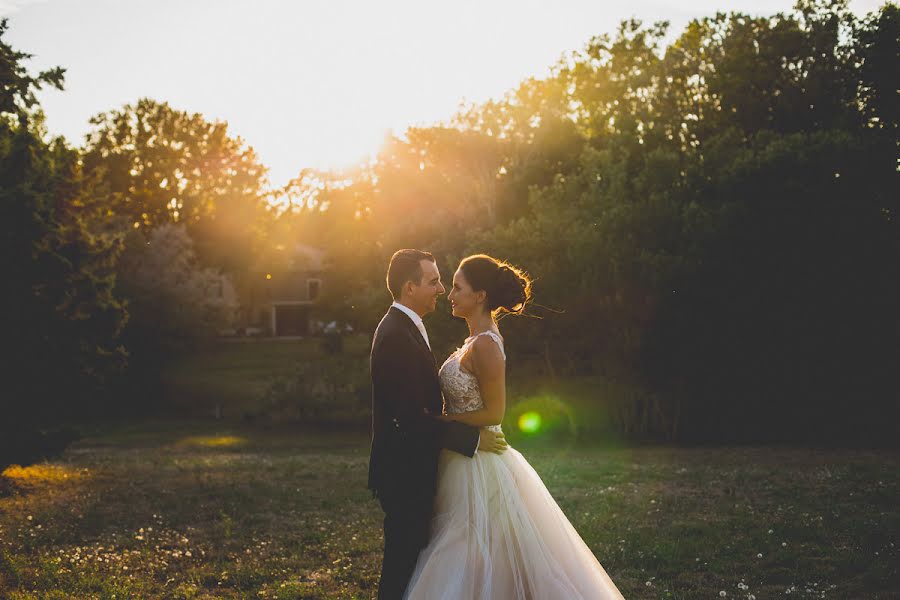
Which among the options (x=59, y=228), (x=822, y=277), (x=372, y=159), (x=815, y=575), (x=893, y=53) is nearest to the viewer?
(x=815, y=575)

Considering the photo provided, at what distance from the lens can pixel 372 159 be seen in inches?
1820

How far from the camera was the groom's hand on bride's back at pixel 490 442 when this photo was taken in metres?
6.80

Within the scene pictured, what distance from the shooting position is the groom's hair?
21.8 feet

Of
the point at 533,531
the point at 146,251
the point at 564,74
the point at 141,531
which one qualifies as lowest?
the point at 141,531

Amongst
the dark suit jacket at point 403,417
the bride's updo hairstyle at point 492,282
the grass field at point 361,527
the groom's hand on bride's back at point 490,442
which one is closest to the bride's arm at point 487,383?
the groom's hand on bride's back at point 490,442

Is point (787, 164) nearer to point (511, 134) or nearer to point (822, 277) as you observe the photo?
point (822, 277)

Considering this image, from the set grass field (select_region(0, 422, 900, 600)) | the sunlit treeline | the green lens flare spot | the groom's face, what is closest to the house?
the sunlit treeline

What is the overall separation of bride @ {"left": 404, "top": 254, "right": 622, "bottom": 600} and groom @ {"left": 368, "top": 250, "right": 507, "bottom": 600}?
15 cm

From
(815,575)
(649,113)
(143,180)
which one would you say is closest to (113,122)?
(143,180)

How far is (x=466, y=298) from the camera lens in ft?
22.5

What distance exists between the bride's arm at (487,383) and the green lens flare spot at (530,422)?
2208cm

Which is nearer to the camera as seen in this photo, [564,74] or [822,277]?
[822,277]

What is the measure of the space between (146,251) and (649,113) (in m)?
30.2

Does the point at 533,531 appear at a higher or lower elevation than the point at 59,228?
lower
